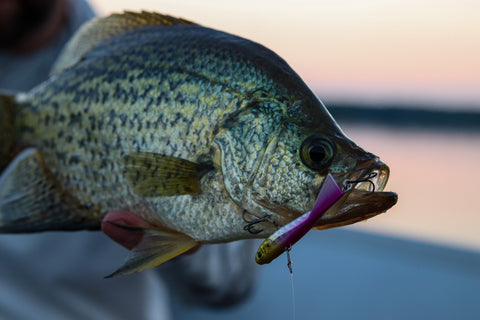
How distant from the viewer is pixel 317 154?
0.83 m

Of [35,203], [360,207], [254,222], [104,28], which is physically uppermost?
[104,28]

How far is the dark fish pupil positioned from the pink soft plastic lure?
8cm

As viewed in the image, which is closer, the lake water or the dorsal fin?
the dorsal fin

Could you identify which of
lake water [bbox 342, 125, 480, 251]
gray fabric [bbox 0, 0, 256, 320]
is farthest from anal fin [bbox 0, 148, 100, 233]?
lake water [bbox 342, 125, 480, 251]

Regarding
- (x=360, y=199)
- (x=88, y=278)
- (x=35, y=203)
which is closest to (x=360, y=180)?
(x=360, y=199)

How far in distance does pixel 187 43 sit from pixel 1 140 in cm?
54

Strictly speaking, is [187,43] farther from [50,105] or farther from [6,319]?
[6,319]

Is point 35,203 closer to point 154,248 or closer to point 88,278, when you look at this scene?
point 154,248

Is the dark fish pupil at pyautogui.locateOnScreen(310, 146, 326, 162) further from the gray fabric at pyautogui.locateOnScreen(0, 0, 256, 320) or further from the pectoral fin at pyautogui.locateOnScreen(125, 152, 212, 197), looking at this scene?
the gray fabric at pyautogui.locateOnScreen(0, 0, 256, 320)

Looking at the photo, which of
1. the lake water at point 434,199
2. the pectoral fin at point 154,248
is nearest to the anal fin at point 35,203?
the pectoral fin at point 154,248

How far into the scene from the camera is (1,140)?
1134 mm

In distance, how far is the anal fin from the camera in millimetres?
1023

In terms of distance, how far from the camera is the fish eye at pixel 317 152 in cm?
83

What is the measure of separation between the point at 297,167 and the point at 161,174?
10.6 inches
